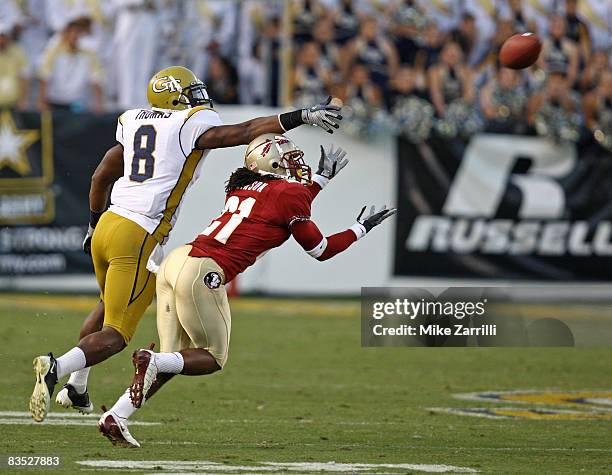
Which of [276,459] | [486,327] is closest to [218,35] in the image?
[486,327]

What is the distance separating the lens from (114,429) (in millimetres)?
6152

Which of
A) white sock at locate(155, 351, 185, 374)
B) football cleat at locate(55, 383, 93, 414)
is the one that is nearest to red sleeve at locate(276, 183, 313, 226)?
white sock at locate(155, 351, 185, 374)

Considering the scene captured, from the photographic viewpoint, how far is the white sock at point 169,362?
6.24 meters

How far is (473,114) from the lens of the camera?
15477 mm

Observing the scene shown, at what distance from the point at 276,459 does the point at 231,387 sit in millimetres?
3078

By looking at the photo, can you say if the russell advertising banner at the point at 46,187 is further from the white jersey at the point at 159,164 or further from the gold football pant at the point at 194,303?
the gold football pant at the point at 194,303

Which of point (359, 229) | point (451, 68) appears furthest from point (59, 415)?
point (451, 68)

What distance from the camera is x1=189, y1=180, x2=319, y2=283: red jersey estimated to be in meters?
6.52

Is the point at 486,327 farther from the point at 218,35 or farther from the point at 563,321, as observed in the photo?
the point at 218,35

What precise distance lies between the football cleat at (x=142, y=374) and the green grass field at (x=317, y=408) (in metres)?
0.27

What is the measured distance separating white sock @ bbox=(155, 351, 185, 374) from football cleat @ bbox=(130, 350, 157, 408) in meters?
0.05

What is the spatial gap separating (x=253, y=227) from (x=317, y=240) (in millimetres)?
323

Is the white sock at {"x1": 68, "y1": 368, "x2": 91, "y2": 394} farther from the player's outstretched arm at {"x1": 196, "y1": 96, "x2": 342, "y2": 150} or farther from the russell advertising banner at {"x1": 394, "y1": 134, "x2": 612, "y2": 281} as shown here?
the russell advertising banner at {"x1": 394, "y1": 134, "x2": 612, "y2": 281}

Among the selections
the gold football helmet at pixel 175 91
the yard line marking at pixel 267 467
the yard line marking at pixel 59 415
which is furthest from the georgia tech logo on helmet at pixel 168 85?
the yard line marking at pixel 267 467
